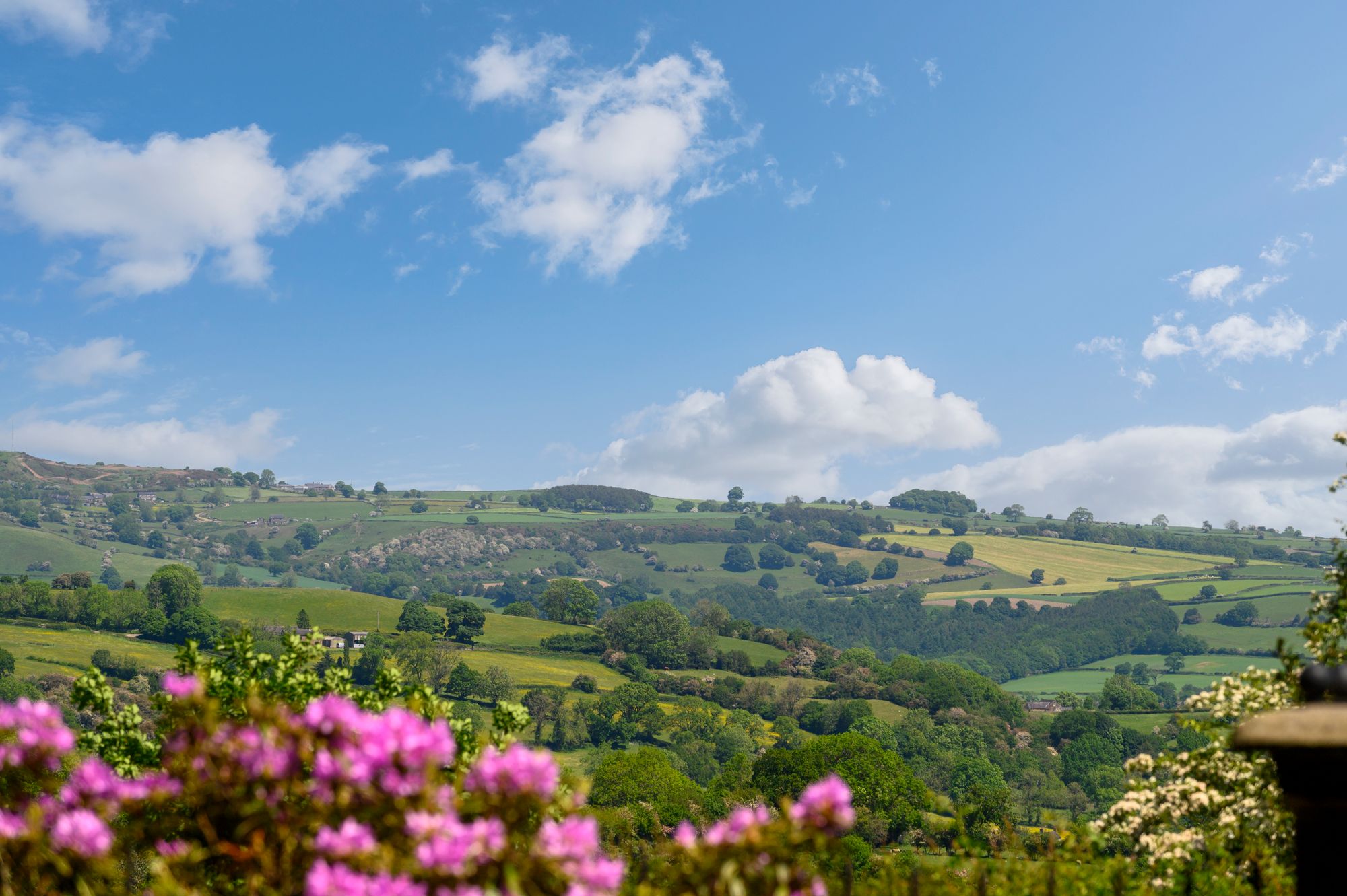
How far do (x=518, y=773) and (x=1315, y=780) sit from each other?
4683 millimetres

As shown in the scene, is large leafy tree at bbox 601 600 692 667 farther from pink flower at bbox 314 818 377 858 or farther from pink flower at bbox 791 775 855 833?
pink flower at bbox 314 818 377 858

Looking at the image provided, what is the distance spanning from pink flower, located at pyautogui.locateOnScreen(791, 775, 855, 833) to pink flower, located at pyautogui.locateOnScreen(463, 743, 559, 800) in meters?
1.36

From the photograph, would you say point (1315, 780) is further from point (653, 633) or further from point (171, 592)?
point (171, 592)

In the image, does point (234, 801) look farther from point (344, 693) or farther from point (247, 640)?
point (247, 640)

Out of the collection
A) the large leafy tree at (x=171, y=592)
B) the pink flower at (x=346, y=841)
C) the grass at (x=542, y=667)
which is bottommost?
the grass at (x=542, y=667)

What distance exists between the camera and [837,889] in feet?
29.8

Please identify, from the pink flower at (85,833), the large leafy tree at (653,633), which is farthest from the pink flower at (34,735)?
the large leafy tree at (653,633)

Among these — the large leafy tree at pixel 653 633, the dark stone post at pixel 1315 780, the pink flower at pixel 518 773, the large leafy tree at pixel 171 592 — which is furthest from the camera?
the large leafy tree at pixel 653 633

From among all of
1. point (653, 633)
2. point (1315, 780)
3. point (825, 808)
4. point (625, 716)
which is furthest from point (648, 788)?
point (825, 808)

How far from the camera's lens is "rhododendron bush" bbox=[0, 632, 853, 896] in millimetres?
5254

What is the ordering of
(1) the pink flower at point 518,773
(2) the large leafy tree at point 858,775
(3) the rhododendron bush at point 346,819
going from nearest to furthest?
(3) the rhododendron bush at point 346,819
(1) the pink flower at point 518,773
(2) the large leafy tree at point 858,775

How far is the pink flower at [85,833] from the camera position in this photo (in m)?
5.55

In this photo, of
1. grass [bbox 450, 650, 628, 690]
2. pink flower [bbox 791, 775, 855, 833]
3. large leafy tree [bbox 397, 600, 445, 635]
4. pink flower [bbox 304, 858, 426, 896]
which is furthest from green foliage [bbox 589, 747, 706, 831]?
large leafy tree [bbox 397, 600, 445, 635]

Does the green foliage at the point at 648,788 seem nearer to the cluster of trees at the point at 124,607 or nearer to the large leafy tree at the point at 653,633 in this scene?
the large leafy tree at the point at 653,633
